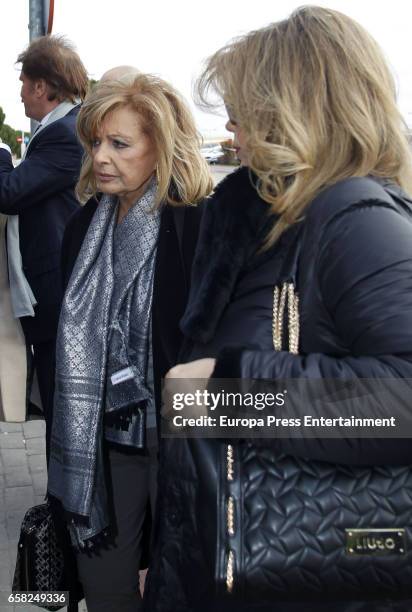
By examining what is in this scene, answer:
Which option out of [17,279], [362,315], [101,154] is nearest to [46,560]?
[17,279]

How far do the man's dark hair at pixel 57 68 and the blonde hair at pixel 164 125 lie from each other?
3.41ft

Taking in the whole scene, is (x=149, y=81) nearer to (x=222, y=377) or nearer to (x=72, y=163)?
(x=72, y=163)

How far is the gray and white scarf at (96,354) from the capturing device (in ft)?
8.16

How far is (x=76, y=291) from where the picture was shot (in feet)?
8.81

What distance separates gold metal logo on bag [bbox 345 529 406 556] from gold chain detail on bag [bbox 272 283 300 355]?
0.98 feet

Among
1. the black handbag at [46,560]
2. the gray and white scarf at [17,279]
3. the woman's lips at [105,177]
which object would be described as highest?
the woman's lips at [105,177]

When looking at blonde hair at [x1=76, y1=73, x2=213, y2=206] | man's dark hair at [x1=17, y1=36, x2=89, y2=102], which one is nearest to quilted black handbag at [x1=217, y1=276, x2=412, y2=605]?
blonde hair at [x1=76, y1=73, x2=213, y2=206]

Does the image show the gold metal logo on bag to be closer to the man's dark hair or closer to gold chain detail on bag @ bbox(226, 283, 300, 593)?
gold chain detail on bag @ bbox(226, 283, 300, 593)

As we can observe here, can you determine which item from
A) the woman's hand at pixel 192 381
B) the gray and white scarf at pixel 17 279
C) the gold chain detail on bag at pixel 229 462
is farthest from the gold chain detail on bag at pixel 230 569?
the gray and white scarf at pixel 17 279

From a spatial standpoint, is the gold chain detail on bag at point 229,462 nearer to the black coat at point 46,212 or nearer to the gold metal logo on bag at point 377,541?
the gold metal logo on bag at point 377,541

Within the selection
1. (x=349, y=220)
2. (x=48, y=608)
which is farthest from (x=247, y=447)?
(x=48, y=608)

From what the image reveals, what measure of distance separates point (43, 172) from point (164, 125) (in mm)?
926

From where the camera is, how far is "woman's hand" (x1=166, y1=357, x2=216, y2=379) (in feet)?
4.99

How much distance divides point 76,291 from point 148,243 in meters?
0.28
